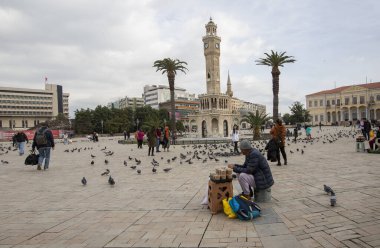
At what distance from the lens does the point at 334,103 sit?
86.5 meters

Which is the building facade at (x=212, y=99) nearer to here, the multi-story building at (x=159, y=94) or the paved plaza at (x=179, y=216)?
the paved plaza at (x=179, y=216)

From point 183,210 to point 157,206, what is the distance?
2.18 feet

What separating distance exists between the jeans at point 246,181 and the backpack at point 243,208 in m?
0.60

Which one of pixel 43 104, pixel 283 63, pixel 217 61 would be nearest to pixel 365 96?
pixel 217 61

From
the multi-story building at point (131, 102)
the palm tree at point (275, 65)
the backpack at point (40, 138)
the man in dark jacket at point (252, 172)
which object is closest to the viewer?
the man in dark jacket at point (252, 172)

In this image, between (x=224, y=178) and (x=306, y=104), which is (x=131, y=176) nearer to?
Result: (x=224, y=178)

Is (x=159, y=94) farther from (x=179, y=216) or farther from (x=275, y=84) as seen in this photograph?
(x=179, y=216)

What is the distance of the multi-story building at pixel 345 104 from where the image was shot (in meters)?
79.8

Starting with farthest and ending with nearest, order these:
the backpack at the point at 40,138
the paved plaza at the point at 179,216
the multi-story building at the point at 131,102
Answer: the multi-story building at the point at 131,102 → the backpack at the point at 40,138 → the paved plaza at the point at 179,216

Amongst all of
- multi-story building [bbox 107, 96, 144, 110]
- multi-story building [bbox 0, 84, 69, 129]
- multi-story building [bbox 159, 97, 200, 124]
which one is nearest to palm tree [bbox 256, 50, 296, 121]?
multi-story building [bbox 159, 97, 200, 124]

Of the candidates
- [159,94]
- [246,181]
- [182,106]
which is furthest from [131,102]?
[246,181]

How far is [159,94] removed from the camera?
452 ft

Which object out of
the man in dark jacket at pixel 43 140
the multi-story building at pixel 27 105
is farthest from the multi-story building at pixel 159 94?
the man in dark jacket at pixel 43 140

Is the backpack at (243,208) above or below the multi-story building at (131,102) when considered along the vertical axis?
below
